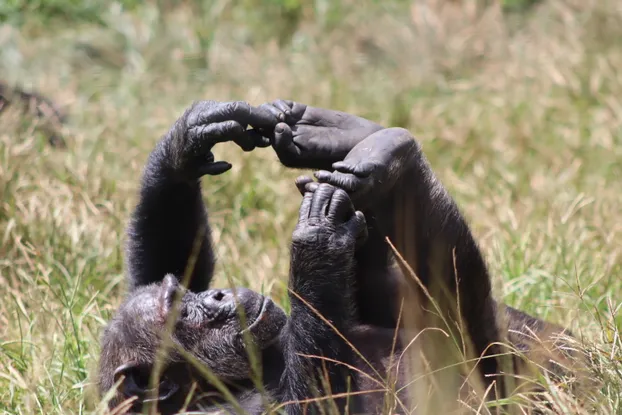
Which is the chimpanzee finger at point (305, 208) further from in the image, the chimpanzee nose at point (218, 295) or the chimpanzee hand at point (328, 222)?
the chimpanzee nose at point (218, 295)

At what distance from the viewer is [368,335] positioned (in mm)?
4059

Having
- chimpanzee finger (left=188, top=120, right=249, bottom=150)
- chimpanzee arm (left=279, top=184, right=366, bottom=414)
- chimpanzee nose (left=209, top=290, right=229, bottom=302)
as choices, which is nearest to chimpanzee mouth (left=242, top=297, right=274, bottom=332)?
chimpanzee nose (left=209, top=290, right=229, bottom=302)

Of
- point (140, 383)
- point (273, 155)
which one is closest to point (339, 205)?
point (140, 383)

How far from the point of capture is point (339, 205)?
11.4ft

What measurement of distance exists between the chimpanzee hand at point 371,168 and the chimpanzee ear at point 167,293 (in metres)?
0.77

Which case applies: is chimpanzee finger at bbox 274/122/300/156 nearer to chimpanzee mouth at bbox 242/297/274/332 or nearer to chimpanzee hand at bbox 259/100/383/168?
chimpanzee hand at bbox 259/100/383/168

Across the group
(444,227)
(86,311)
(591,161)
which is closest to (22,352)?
(86,311)

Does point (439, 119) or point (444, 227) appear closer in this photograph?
point (444, 227)

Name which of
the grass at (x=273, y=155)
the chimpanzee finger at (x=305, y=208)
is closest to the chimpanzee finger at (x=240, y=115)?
the chimpanzee finger at (x=305, y=208)

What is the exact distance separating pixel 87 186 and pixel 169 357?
8.30ft

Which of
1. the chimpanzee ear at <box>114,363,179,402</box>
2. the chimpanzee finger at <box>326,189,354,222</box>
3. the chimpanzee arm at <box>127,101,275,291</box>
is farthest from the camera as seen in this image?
the chimpanzee arm at <box>127,101,275,291</box>

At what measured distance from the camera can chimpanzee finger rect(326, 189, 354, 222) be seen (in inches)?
137

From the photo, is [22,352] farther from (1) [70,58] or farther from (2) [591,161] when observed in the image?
(1) [70,58]

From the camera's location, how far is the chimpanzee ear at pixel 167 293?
3924mm
